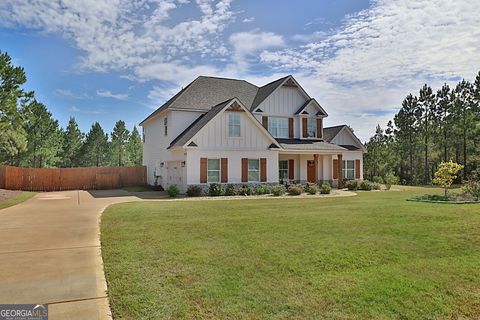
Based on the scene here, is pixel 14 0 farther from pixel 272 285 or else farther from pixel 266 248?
pixel 272 285

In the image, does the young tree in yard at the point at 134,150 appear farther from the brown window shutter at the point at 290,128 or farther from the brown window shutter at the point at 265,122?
the brown window shutter at the point at 290,128

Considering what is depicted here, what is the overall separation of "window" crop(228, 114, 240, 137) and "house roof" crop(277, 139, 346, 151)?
13.1ft

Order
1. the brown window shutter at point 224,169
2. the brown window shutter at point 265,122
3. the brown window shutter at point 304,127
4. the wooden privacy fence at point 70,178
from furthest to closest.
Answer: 1. the brown window shutter at point 304,127
2. the brown window shutter at point 265,122
3. the wooden privacy fence at point 70,178
4. the brown window shutter at point 224,169

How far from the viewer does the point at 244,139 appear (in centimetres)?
2256

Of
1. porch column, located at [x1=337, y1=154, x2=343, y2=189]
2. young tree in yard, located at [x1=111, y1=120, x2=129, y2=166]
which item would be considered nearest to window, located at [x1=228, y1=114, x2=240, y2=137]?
porch column, located at [x1=337, y1=154, x2=343, y2=189]

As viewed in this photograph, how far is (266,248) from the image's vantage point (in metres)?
7.00

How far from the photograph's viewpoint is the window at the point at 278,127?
27094 mm

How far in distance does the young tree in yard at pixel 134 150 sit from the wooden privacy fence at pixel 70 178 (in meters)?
25.3

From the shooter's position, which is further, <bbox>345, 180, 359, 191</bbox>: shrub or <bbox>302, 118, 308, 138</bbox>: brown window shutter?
<bbox>302, 118, 308, 138</bbox>: brown window shutter

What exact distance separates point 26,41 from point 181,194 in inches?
447

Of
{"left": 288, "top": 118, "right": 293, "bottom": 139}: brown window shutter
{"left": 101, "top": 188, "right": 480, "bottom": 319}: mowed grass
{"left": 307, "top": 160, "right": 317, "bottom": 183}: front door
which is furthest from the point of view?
{"left": 288, "top": 118, "right": 293, "bottom": 139}: brown window shutter

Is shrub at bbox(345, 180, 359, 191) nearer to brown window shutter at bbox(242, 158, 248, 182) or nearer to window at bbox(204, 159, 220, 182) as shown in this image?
brown window shutter at bbox(242, 158, 248, 182)

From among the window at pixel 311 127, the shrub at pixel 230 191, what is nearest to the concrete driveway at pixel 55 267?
the shrub at pixel 230 191

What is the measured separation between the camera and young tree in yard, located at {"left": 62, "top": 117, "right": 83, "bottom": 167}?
50250 mm
